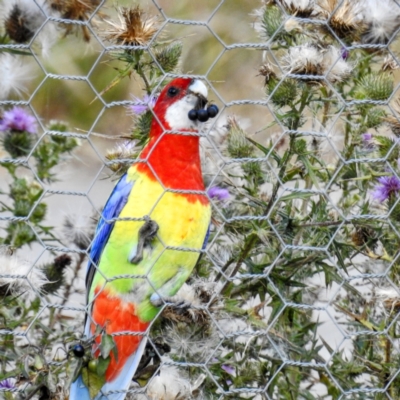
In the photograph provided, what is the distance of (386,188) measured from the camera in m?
1.13

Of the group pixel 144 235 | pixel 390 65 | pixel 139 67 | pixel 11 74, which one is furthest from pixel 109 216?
pixel 390 65

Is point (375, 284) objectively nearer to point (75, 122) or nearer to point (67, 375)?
point (67, 375)

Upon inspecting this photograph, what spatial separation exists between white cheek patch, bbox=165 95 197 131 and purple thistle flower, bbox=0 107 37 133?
0.34m

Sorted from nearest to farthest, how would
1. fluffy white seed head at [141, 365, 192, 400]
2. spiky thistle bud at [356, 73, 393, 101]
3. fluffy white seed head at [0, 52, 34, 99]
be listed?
1. fluffy white seed head at [141, 365, 192, 400]
2. spiky thistle bud at [356, 73, 393, 101]
3. fluffy white seed head at [0, 52, 34, 99]

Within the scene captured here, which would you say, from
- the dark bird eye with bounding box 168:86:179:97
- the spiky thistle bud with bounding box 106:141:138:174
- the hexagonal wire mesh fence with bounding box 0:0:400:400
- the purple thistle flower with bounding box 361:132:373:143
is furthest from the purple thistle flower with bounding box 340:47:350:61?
the spiky thistle bud with bounding box 106:141:138:174

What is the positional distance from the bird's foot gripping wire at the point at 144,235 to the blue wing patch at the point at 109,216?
0.06 meters

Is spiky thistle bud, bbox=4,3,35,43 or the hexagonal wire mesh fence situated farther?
spiky thistle bud, bbox=4,3,35,43

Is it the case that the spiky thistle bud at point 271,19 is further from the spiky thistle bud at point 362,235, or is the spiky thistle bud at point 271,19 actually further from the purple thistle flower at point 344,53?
the spiky thistle bud at point 362,235

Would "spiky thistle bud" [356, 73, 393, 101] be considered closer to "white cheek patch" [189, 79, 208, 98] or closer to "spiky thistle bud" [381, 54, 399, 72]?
"spiky thistle bud" [381, 54, 399, 72]

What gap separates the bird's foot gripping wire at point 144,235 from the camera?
1.01 meters

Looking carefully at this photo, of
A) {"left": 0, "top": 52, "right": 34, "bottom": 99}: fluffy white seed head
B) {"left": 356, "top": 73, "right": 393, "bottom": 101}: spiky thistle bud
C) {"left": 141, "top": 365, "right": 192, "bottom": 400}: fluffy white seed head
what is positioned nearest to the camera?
{"left": 141, "top": 365, "right": 192, "bottom": 400}: fluffy white seed head

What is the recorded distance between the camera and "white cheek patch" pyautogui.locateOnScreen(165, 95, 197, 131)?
1.05m

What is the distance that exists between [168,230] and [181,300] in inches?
3.4

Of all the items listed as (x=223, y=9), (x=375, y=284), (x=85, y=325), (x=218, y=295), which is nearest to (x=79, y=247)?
(x=85, y=325)
